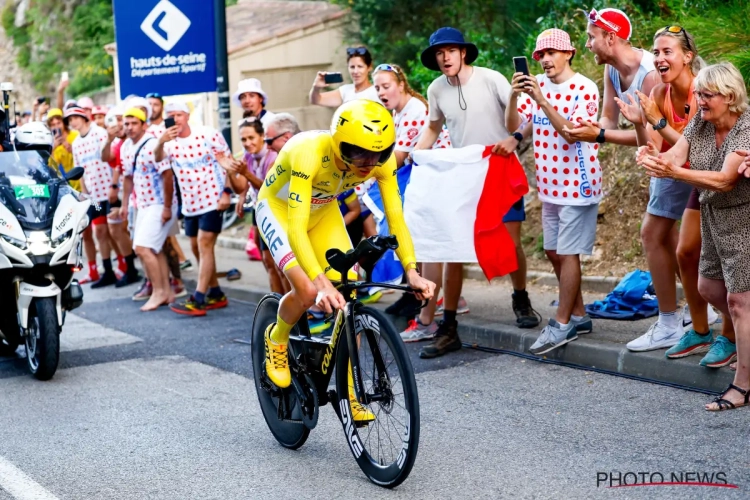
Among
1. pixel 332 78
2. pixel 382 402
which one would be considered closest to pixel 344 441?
pixel 382 402

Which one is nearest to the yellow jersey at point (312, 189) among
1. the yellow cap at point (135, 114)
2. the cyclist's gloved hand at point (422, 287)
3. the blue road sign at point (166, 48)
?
the cyclist's gloved hand at point (422, 287)

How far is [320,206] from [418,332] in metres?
3.08

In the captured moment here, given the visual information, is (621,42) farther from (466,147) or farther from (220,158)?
(220,158)

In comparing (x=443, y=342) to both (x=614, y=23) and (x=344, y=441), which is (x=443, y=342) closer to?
(x=344, y=441)

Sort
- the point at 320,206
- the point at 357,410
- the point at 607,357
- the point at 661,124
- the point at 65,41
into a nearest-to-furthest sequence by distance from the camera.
→ the point at 357,410, the point at 320,206, the point at 661,124, the point at 607,357, the point at 65,41

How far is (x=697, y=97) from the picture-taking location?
5895mm

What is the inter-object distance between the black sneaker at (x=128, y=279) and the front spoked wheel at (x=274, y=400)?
7.54 metres

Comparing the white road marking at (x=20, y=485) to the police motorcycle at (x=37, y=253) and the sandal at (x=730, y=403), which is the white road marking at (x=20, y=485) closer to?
the police motorcycle at (x=37, y=253)

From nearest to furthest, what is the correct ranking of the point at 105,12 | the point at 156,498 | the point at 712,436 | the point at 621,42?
the point at 156,498, the point at 712,436, the point at 621,42, the point at 105,12

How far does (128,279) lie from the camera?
13414 millimetres

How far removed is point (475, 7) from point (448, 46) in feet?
27.0

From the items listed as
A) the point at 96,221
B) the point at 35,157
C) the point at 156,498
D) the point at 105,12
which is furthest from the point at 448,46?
the point at 105,12

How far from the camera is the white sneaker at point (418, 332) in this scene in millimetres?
8570

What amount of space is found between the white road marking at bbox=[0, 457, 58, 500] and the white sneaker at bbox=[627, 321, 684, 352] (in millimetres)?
3820
